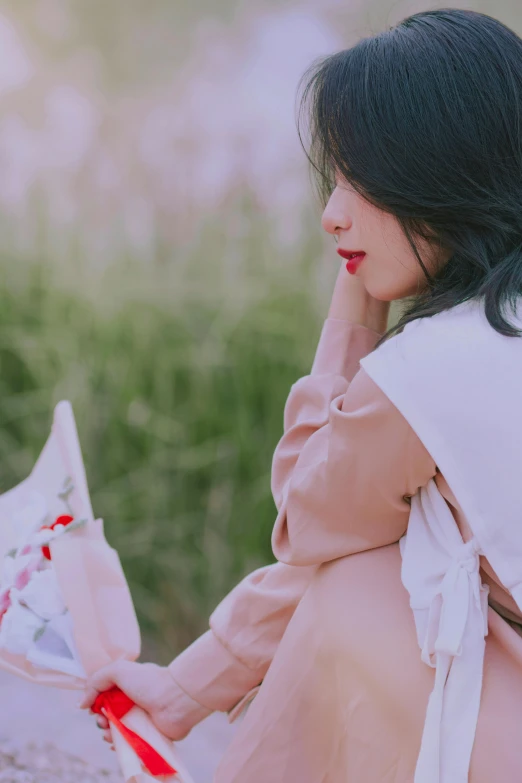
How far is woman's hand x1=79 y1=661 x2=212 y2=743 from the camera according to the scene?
1.22 metres

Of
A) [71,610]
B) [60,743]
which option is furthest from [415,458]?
[60,743]

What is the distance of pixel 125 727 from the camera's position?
1.19 m

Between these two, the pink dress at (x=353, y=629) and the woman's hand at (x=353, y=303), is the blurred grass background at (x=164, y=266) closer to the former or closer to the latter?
the woman's hand at (x=353, y=303)

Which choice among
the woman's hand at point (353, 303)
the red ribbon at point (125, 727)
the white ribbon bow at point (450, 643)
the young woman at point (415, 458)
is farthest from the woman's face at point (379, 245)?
the red ribbon at point (125, 727)

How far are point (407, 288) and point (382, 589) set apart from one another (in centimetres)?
35

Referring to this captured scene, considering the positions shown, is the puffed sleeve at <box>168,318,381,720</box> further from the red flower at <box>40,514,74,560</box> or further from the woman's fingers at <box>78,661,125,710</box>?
the red flower at <box>40,514,74,560</box>

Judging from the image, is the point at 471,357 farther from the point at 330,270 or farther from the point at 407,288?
the point at 330,270

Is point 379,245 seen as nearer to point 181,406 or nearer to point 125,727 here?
point 125,727

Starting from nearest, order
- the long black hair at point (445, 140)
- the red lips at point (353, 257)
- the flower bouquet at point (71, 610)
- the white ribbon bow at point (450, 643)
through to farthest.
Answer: the white ribbon bow at point (450, 643), the long black hair at point (445, 140), the red lips at point (353, 257), the flower bouquet at point (71, 610)

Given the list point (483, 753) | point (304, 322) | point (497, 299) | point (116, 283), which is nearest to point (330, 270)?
point (304, 322)

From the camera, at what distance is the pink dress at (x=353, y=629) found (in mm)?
922

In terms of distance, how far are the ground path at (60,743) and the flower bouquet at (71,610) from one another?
0.68 meters

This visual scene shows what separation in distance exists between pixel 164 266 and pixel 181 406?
1.30ft

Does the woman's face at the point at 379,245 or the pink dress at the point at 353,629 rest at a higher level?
the woman's face at the point at 379,245
